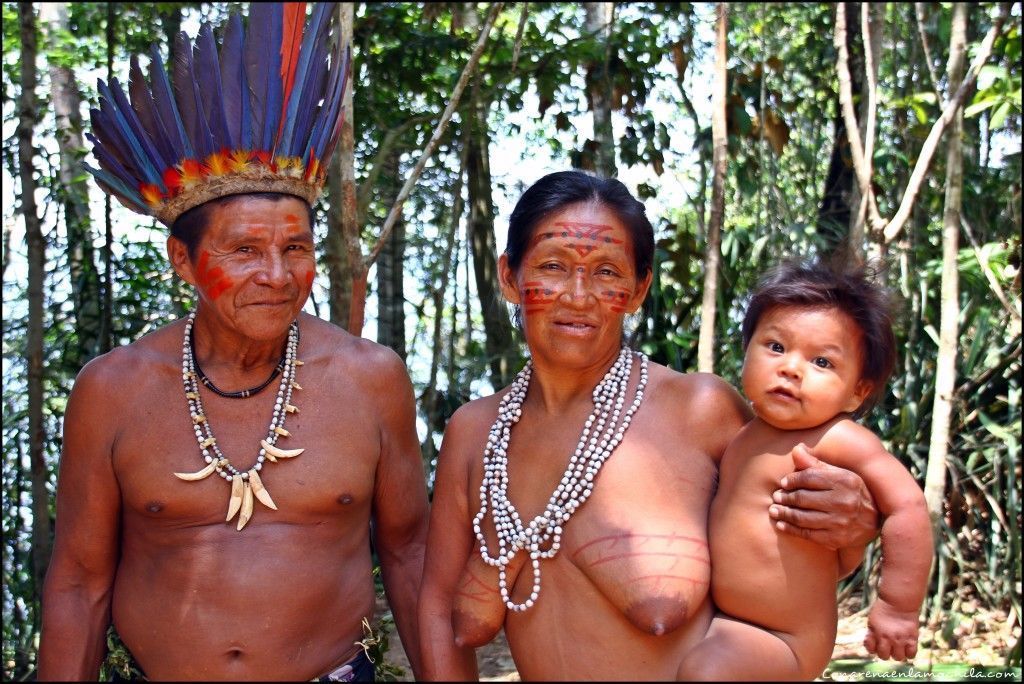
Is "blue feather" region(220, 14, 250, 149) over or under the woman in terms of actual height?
over

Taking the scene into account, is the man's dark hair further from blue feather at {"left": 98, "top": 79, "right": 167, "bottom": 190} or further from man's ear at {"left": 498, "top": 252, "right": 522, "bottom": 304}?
man's ear at {"left": 498, "top": 252, "right": 522, "bottom": 304}

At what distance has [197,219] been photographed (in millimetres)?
2629

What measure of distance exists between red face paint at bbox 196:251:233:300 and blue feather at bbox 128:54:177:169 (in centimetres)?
26

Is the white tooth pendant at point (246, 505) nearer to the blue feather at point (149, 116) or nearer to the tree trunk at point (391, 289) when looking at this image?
the blue feather at point (149, 116)

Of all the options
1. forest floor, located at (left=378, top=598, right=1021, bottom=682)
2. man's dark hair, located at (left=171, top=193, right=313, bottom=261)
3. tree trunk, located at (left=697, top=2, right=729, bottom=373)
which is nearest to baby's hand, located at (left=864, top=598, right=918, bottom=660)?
man's dark hair, located at (left=171, top=193, right=313, bottom=261)

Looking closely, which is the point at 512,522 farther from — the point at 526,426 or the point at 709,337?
the point at 709,337

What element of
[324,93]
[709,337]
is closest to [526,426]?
[324,93]

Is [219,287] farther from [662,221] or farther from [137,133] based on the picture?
[662,221]

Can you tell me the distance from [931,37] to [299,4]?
5.66 metres

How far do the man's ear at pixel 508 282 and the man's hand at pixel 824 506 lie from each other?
0.77 m

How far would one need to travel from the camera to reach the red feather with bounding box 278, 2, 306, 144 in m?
2.64

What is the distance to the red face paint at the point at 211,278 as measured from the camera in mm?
2574

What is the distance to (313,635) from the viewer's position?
261 cm

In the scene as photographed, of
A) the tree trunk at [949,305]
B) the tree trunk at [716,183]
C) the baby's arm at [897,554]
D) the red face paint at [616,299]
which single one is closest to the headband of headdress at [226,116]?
the red face paint at [616,299]
